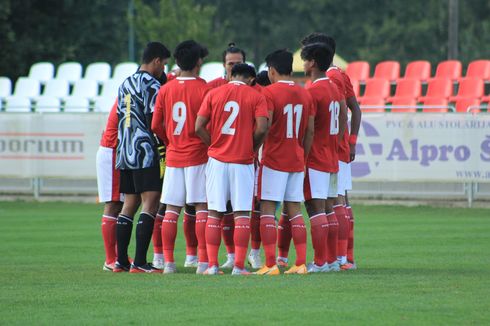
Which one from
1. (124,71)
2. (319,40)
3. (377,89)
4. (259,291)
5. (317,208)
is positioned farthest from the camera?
(124,71)

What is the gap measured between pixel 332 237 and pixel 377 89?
18230 mm

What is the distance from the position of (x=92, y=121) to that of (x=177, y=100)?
1233cm

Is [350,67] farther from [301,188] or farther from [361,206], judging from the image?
[301,188]

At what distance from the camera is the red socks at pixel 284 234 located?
13070mm

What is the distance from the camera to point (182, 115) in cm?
1205

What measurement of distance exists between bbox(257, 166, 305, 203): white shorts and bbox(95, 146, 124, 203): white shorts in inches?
69.5

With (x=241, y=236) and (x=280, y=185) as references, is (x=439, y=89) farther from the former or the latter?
(x=241, y=236)

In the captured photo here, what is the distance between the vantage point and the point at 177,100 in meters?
12.0

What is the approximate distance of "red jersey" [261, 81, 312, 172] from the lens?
38.8 feet

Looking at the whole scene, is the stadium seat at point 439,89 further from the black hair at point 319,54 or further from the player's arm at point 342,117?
the black hair at point 319,54

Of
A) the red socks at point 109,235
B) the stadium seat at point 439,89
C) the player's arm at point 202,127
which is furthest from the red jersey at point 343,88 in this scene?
the stadium seat at point 439,89

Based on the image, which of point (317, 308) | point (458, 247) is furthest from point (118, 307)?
point (458, 247)

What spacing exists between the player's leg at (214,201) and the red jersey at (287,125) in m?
0.46

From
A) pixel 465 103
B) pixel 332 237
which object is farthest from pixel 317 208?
pixel 465 103
